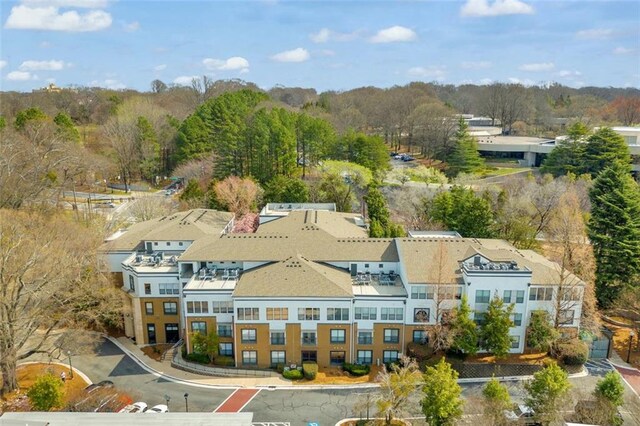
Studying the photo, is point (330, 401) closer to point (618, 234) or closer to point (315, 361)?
point (315, 361)

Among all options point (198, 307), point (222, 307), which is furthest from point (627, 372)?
point (198, 307)

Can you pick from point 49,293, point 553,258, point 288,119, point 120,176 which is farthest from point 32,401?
point 120,176

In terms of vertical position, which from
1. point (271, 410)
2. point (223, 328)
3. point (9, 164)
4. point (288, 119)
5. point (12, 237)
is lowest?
point (271, 410)

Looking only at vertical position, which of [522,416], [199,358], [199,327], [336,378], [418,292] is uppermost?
[418,292]

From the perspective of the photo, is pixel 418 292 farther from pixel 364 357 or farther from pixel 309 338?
pixel 309 338

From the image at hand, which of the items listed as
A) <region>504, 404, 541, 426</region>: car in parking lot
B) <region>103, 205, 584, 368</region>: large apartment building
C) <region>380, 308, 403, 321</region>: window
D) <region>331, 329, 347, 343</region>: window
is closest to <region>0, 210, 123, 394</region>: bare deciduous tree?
<region>103, 205, 584, 368</region>: large apartment building

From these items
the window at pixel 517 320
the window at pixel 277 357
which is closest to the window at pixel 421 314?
the window at pixel 517 320
